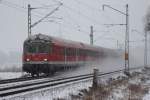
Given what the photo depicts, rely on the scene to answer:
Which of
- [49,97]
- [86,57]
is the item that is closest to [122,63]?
[86,57]

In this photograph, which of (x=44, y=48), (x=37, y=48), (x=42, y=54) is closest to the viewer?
(x=42, y=54)

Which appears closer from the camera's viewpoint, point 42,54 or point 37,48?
point 42,54

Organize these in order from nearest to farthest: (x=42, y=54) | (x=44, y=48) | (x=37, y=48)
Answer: (x=42, y=54) < (x=44, y=48) < (x=37, y=48)

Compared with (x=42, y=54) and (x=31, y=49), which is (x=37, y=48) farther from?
(x=42, y=54)

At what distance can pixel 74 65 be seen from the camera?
38.8m

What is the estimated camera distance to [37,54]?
31547 millimetres

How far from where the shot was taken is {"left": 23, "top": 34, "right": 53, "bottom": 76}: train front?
103ft

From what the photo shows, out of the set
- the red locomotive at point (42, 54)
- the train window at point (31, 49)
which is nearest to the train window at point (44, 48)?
the red locomotive at point (42, 54)

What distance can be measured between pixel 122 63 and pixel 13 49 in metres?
58.5

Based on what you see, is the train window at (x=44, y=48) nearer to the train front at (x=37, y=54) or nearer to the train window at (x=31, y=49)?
the train front at (x=37, y=54)

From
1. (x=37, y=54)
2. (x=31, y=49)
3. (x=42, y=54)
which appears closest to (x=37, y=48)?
(x=31, y=49)

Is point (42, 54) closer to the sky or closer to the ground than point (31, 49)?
closer to the ground

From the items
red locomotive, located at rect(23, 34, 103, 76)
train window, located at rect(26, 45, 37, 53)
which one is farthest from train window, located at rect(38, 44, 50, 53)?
train window, located at rect(26, 45, 37, 53)

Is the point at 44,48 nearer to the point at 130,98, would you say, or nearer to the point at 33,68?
the point at 33,68
